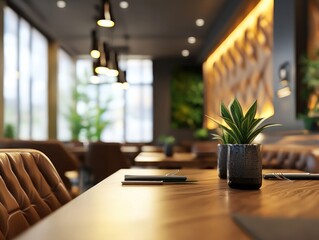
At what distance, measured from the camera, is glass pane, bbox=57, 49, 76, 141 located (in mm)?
11086

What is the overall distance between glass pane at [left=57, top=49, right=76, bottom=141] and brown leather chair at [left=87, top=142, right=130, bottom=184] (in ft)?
18.6

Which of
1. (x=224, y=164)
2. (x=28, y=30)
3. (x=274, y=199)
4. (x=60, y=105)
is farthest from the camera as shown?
(x=60, y=105)

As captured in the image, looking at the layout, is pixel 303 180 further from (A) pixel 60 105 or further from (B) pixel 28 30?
(A) pixel 60 105

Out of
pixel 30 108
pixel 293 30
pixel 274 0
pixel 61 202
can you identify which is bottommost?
pixel 61 202

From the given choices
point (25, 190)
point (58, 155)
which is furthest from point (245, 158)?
point (58, 155)

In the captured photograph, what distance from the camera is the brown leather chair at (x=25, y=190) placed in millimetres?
1217

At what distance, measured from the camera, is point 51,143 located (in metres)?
4.09

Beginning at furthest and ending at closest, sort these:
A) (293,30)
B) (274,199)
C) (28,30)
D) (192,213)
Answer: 1. (28,30)
2. (293,30)
3. (274,199)
4. (192,213)

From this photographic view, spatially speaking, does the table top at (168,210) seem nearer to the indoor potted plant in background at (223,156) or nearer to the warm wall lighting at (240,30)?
the indoor potted plant in background at (223,156)

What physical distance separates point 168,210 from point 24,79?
26.6ft

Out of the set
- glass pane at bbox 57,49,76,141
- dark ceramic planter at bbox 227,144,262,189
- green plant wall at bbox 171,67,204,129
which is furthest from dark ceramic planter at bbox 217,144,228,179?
green plant wall at bbox 171,67,204,129

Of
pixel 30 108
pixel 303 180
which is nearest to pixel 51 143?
pixel 303 180

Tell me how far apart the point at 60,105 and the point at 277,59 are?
7.25 meters

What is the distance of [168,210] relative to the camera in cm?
96
